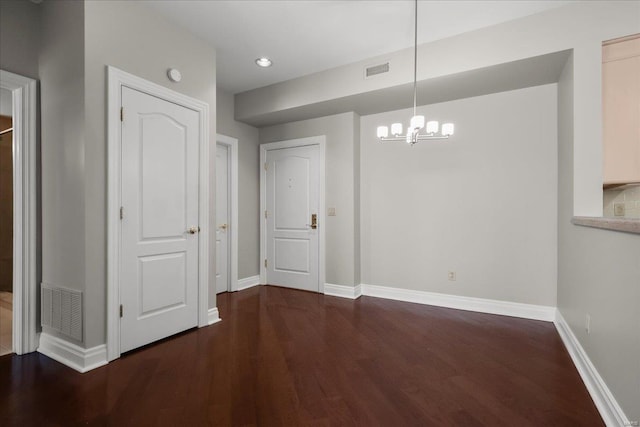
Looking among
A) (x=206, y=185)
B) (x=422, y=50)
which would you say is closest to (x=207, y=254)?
(x=206, y=185)

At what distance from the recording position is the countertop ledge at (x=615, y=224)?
1373mm

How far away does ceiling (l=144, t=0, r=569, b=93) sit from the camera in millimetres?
2568

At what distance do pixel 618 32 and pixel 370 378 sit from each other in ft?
10.8

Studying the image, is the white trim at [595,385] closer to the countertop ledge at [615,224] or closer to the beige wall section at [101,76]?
the countertop ledge at [615,224]

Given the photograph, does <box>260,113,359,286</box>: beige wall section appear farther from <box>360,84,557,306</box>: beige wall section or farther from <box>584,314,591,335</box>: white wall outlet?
<box>584,314,591,335</box>: white wall outlet

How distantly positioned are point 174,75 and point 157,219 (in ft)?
4.39

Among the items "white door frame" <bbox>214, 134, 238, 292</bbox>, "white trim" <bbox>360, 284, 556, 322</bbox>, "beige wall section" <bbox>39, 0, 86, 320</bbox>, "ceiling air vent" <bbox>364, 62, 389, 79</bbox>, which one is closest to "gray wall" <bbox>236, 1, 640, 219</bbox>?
"ceiling air vent" <bbox>364, 62, 389, 79</bbox>

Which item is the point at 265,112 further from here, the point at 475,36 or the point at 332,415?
the point at 332,415

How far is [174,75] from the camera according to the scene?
2779 mm

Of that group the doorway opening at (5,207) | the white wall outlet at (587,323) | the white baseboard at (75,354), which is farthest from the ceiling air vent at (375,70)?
the doorway opening at (5,207)

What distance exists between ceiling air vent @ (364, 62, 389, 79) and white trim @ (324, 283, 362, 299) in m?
2.67

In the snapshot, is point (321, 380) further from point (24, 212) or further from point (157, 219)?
point (24, 212)

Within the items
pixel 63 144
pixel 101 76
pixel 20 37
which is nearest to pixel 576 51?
pixel 101 76

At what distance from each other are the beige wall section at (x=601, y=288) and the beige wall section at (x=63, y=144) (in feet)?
11.0
